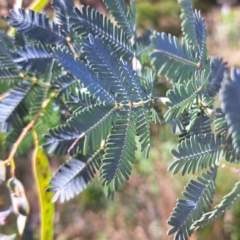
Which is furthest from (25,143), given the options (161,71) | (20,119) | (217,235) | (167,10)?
(167,10)

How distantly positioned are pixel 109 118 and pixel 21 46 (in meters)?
0.20

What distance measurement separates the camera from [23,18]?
44cm

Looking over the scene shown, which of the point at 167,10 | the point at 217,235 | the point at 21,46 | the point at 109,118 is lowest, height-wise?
the point at 217,235

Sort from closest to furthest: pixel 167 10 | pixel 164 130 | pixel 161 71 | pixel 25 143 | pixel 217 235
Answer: pixel 161 71
pixel 25 143
pixel 217 235
pixel 164 130
pixel 167 10

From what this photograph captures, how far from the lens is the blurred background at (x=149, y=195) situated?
1371 millimetres

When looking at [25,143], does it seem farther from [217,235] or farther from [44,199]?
[217,235]

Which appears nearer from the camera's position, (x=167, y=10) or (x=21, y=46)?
(x=21, y=46)

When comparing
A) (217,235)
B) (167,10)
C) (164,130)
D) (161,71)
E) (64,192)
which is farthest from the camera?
(167,10)

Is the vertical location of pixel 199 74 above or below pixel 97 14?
below

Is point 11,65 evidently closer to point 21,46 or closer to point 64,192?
point 21,46

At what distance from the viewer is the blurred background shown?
1.37 metres

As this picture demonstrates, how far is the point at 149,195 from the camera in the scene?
5.18ft

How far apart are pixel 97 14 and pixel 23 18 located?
0.10 m

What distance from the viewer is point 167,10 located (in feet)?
6.09
